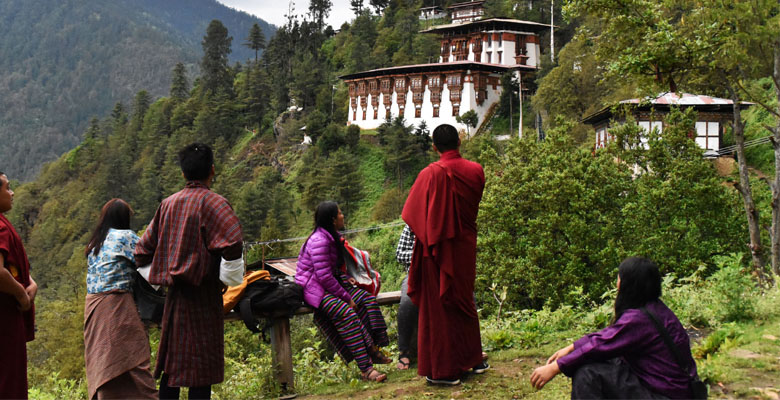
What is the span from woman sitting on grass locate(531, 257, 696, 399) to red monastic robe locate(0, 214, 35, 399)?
3.17 m

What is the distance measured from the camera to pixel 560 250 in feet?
80.4

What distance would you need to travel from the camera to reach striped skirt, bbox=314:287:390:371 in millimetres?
6156

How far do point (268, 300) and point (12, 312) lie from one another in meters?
2.15

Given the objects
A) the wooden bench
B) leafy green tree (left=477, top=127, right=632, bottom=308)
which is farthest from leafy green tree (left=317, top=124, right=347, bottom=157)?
the wooden bench

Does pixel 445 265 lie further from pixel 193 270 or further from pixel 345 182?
pixel 345 182

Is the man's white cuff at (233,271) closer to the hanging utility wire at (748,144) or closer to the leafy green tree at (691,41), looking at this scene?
the leafy green tree at (691,41)

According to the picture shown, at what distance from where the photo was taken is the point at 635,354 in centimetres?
371

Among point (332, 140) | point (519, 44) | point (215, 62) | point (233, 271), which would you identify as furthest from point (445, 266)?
point (215, 62)

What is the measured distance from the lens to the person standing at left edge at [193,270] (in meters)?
4.62

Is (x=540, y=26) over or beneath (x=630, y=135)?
over

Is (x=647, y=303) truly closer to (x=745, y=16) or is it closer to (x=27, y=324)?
(x=27, y=324)

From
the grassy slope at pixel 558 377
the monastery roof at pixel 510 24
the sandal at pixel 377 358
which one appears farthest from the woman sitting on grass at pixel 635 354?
the monastery roof at pixel 510 24

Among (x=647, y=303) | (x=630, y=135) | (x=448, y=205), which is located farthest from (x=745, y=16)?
(x=630, y=135)

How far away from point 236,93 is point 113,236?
293 feet
